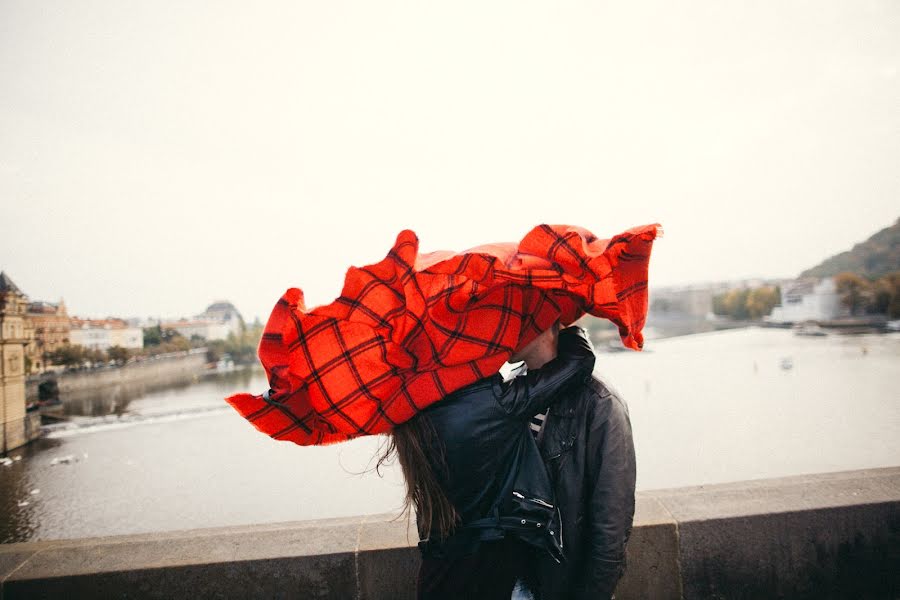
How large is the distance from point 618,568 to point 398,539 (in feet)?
3.40

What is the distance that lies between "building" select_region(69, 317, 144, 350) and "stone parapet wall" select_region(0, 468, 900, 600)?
53.0m

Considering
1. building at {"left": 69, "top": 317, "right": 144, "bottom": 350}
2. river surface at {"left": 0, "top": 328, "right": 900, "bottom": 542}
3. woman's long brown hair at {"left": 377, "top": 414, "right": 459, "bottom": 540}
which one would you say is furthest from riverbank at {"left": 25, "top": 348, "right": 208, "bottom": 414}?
woman's long brown hair at {"left": 377, "top": 414, "right": 459, "bottom": 540}

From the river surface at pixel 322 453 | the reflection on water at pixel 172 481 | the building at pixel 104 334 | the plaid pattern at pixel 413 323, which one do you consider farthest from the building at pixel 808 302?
the building at pixel 104 334

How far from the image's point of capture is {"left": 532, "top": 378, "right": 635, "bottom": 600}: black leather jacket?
49.1 inches

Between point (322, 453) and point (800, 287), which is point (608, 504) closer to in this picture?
point (322, 453)

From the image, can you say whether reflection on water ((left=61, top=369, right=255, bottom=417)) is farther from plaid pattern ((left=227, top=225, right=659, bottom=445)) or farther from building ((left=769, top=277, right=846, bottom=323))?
building ((left=769, top=277, right=846, bottom=323))

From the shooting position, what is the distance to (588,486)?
1.32 meters

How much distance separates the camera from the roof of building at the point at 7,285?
35.3 metres

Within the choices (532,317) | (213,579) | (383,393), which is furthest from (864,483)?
(213,579)

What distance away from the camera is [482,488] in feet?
3.99

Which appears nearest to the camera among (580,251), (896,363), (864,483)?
(580,251)

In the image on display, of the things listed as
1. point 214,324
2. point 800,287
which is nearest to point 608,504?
point 214,324

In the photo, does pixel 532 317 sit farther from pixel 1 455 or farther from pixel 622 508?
pixel 1 455

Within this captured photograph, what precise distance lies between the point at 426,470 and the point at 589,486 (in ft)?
1.52
